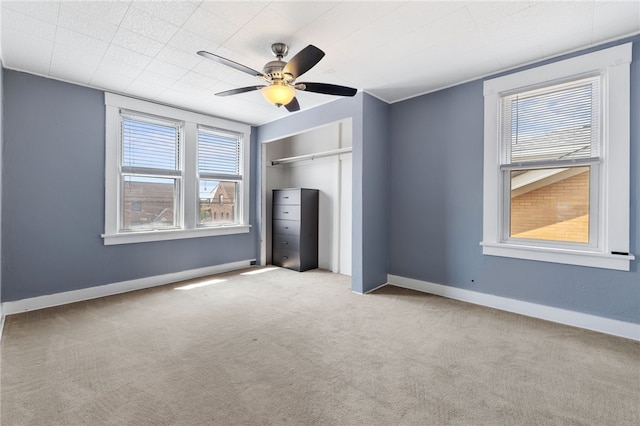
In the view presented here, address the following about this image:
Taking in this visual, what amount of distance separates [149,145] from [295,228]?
251 cm

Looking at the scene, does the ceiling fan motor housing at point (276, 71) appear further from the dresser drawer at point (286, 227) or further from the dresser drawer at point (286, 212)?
the dresser drawer at point (286, 227)

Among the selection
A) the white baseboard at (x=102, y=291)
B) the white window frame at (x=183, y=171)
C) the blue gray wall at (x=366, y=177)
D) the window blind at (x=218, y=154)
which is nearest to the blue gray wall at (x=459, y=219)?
the blue gray wall at (x=366, y=177)

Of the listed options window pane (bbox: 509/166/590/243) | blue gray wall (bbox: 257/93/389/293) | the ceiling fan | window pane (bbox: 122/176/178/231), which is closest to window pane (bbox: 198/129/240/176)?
window pane (bbox: 122/176/178/231)

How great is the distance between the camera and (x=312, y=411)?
1650 mm

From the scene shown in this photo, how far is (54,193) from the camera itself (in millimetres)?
3330

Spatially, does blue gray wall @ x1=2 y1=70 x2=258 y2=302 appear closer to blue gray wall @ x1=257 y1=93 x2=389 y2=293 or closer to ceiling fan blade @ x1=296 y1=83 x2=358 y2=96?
ceiling fan blade @ x1=296 y1=83 x2=358 y2=96

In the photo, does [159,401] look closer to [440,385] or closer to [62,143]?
[440,385]

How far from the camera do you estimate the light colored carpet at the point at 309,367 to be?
5.38ft

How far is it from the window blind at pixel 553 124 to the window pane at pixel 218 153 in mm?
4036

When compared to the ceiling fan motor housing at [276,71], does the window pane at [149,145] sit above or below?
below

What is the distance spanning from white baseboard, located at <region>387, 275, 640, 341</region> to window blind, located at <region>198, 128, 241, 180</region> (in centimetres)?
339

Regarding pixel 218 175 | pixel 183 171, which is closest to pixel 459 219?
pixel 218 175

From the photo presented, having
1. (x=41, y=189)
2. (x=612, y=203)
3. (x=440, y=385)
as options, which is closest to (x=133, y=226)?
(x=41, y=189)

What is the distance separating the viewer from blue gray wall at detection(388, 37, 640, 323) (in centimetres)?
260
